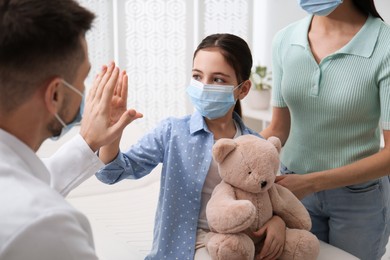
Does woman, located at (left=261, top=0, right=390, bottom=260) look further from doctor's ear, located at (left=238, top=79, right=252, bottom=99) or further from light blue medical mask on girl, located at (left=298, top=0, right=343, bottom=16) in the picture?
doctor's ear, located at (left=238, top=79, right=252, bottom=99)

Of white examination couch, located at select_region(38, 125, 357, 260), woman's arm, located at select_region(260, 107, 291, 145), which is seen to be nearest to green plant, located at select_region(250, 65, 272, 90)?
white examination couch, located at select_region(38, 125, 357, 260)

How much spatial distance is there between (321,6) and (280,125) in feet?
1.47

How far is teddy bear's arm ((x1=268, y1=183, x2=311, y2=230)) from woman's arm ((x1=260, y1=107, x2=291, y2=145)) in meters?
0.34

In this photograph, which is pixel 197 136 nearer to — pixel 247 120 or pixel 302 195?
pixel 302 195

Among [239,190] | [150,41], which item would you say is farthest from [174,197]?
[150,41]

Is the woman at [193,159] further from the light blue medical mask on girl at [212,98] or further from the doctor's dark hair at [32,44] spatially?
the doctor's dark hair at [32,44]

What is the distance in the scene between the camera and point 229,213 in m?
1.45

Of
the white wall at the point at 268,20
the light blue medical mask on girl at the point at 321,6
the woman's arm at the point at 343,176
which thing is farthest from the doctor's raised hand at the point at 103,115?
the white wall at the point at 268,20

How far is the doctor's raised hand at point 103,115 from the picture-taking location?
139 centimetres

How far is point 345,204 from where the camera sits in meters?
1.74

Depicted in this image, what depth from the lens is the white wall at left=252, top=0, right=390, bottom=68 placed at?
3.82m

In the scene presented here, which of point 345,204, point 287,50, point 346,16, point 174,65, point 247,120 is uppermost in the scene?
point 346,16

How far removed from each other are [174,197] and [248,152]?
0.86 ft

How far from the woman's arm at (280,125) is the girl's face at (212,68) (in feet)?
0.97
